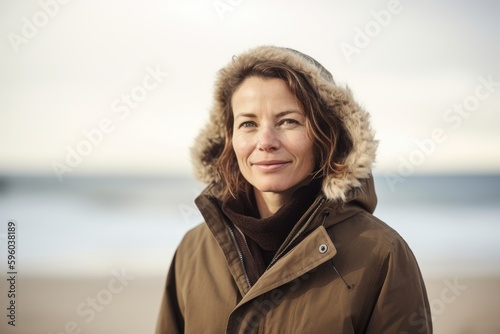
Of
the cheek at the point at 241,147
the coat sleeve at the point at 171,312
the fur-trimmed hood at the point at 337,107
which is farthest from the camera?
the coat sleeve at the point at 171,312

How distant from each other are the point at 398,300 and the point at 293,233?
491 mm

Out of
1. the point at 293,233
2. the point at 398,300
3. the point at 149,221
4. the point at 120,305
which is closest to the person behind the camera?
the point at 398,300

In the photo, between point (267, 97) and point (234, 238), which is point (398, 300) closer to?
point (234, 238)

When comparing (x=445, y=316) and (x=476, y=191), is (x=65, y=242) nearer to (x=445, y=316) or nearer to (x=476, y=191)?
(x=445, y=316)

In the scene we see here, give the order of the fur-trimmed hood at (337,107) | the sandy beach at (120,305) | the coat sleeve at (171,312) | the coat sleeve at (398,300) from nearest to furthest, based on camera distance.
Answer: the coat sleeve at (398,300), the fur-trimmed hood at (337,107), the coat sleeve at (171,312), the sandy beach at (120,305)

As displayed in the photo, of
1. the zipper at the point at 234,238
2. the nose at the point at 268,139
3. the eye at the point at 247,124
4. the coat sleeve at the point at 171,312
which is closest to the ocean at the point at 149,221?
the coat sleeve at the point at 171,312

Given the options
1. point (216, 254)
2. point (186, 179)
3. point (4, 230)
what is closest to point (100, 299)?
point (4, 230)

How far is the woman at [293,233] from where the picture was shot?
2262 millimetres

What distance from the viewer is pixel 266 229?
248 centimetres

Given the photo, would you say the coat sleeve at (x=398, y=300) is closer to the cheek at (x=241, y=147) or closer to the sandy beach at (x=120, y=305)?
the cheek at (x=241, y=147)

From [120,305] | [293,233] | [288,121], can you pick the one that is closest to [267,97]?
[288,121]

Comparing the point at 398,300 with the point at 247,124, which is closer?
the point at 398,300

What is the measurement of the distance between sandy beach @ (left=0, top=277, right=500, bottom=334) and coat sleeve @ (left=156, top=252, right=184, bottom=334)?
119 inches

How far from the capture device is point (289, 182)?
8.18 feet
